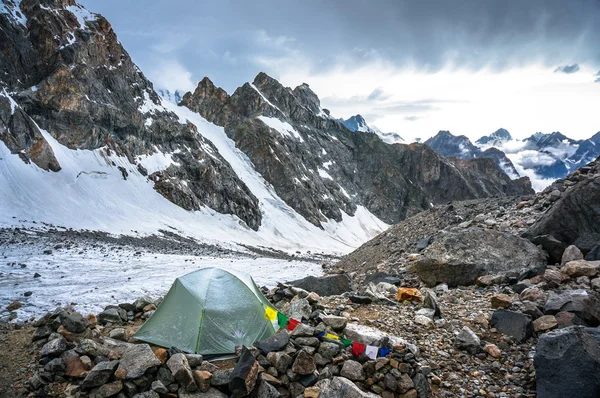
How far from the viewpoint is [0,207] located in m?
39.0

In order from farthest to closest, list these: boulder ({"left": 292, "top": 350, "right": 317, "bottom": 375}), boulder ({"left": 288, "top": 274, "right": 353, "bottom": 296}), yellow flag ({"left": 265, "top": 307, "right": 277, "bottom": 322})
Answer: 1. boulder ({"left": 288, "top": 274, "right": 353, "bottom": 296})
2. yellow flag ({"left": 265, "top": 307, "right": 277, "bottom": 322})
3. boulder ({"left": 292, "top": 350, "right": 317, "bottom": 375})

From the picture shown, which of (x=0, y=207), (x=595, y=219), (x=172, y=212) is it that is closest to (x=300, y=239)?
(x=172, y=212)

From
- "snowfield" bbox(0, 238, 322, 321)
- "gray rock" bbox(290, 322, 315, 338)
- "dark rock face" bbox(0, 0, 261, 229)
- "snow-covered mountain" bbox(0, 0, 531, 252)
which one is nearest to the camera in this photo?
"gray rock" bbox(290, 322, 315, 338)

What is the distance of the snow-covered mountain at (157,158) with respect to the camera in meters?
55.2

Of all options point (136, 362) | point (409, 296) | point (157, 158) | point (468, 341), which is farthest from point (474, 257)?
point (157, 158)

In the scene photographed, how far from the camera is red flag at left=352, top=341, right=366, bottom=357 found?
688 cm

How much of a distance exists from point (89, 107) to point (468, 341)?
290ft

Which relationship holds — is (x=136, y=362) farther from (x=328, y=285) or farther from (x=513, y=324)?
(x=328, y=285)

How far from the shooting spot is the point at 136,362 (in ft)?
22.1

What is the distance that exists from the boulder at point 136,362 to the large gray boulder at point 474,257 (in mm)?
10073

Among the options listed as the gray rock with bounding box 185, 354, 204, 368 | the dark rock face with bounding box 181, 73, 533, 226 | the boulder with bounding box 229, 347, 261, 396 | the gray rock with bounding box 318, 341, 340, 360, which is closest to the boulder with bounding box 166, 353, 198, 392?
the gray rock with bounding box 185, 354, 204, 368

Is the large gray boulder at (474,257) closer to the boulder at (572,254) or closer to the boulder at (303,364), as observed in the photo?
the boulder at (572,254)

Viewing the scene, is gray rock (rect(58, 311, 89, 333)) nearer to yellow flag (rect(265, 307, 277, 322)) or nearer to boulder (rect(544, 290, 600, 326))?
yellow flag (rect(265, 307, 277, 322))

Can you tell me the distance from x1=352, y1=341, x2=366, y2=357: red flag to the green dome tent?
9.57ft
